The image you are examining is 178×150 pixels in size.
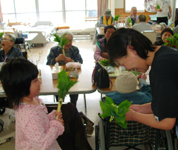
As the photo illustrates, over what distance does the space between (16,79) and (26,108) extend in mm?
205

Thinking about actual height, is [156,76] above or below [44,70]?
above

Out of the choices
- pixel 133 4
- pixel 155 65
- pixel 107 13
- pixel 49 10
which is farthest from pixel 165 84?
→ pixel 49 10

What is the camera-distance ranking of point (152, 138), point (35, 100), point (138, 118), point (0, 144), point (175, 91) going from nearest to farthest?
point (175, 91), point (138, 118), point (35, 100), point (152, 138), point (0, 144)

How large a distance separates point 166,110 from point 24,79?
34.5 inches

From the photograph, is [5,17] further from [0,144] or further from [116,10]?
[0,144]

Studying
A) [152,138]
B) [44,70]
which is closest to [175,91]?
[152,138]

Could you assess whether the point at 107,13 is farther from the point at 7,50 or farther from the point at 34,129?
the point at 34,129

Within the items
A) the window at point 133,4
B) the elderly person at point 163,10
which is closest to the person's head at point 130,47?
Answer: the elderly person at point 163,10

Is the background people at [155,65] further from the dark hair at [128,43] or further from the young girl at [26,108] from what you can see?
the young girl at [26,108]

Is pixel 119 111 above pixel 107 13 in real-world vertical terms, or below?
below

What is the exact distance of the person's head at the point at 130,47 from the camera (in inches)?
46.2

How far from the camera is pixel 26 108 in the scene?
1377mm

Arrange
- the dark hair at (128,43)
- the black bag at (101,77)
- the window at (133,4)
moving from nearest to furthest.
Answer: the dark hair at (128,43)
the black bag at (101,77)
the window at (133,4)

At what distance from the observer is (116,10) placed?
10133 millimetres
